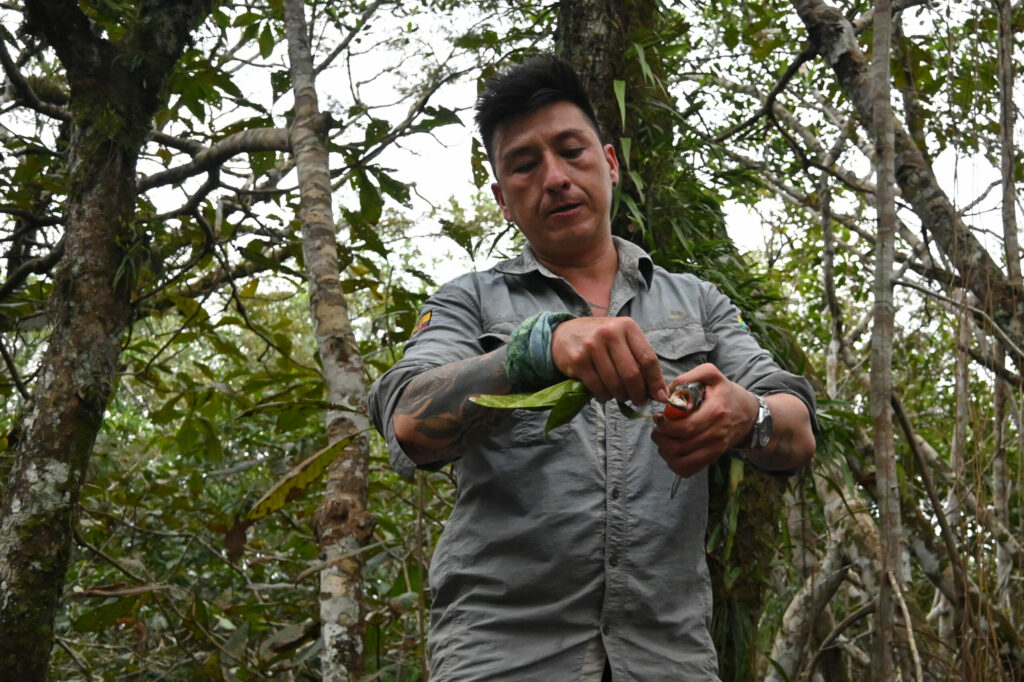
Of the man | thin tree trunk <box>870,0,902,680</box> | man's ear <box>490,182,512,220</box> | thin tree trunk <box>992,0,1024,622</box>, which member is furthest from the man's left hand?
thin tree trunk <box>992,0,1024,622</box>

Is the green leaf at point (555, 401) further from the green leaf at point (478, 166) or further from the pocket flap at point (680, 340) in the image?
the green leaf at point (478, 166)

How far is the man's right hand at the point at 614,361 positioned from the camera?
1.15 m

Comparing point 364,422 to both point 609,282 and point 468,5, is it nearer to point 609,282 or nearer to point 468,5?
point 609,282

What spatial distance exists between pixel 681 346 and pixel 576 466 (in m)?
0.31

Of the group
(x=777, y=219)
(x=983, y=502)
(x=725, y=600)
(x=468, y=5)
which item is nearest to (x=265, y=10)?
(x=468, y=5)

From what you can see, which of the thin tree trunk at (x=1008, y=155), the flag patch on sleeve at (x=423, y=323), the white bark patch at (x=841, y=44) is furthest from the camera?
the white bark patch at (x=841, y=44)

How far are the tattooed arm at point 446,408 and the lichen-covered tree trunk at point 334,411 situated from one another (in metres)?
0.99

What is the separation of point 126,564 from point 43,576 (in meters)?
1.32

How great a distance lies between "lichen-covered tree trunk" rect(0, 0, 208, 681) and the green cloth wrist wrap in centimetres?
156

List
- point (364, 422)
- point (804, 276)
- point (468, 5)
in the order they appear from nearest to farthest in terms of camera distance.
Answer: point (364, 422), point (468, 5), point (804, 276)

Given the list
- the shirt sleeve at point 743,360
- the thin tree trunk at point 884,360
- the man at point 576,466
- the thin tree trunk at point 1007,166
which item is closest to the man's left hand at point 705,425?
the man at point 576,466

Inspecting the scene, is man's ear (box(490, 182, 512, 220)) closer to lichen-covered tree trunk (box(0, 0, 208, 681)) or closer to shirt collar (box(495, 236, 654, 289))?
shirt collar (box(495, 236, 654, 289))

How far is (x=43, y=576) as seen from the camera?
226 centimetres

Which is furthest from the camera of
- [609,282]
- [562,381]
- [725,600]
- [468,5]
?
[468,5]
